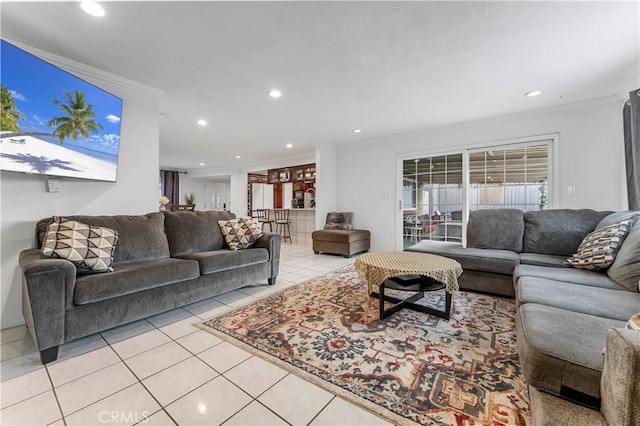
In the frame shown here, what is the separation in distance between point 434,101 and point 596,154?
2.31 metres

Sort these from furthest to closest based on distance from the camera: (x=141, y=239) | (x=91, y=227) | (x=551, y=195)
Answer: (x=551, y=195)
(x=141, y=239)
(x=91, y=227)

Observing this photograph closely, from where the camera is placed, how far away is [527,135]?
3875mm

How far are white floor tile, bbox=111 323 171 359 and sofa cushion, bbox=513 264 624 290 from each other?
2.98m

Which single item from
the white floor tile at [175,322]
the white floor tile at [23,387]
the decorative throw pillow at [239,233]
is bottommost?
the white floor tile at [23,387]

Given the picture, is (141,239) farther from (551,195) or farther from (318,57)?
(551,195)

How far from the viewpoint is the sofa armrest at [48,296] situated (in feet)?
5.20

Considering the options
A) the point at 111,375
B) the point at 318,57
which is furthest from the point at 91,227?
the point at 318,57

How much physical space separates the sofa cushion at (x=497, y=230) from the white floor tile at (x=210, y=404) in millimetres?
3229

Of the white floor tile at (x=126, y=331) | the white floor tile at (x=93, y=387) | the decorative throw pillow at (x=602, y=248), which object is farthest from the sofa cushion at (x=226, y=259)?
the decorative throw pillow at (x=602, y=248)

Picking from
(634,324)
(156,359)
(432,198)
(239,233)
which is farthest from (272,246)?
(432,198)

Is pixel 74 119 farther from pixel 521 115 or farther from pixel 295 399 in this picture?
pixel 521 115

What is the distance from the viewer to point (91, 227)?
221 cm

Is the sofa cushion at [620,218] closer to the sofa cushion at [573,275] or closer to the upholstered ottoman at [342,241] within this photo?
the sofa cushion at [573,275]

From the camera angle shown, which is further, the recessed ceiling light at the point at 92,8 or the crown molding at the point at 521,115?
the crown molding at the point at 521,115
